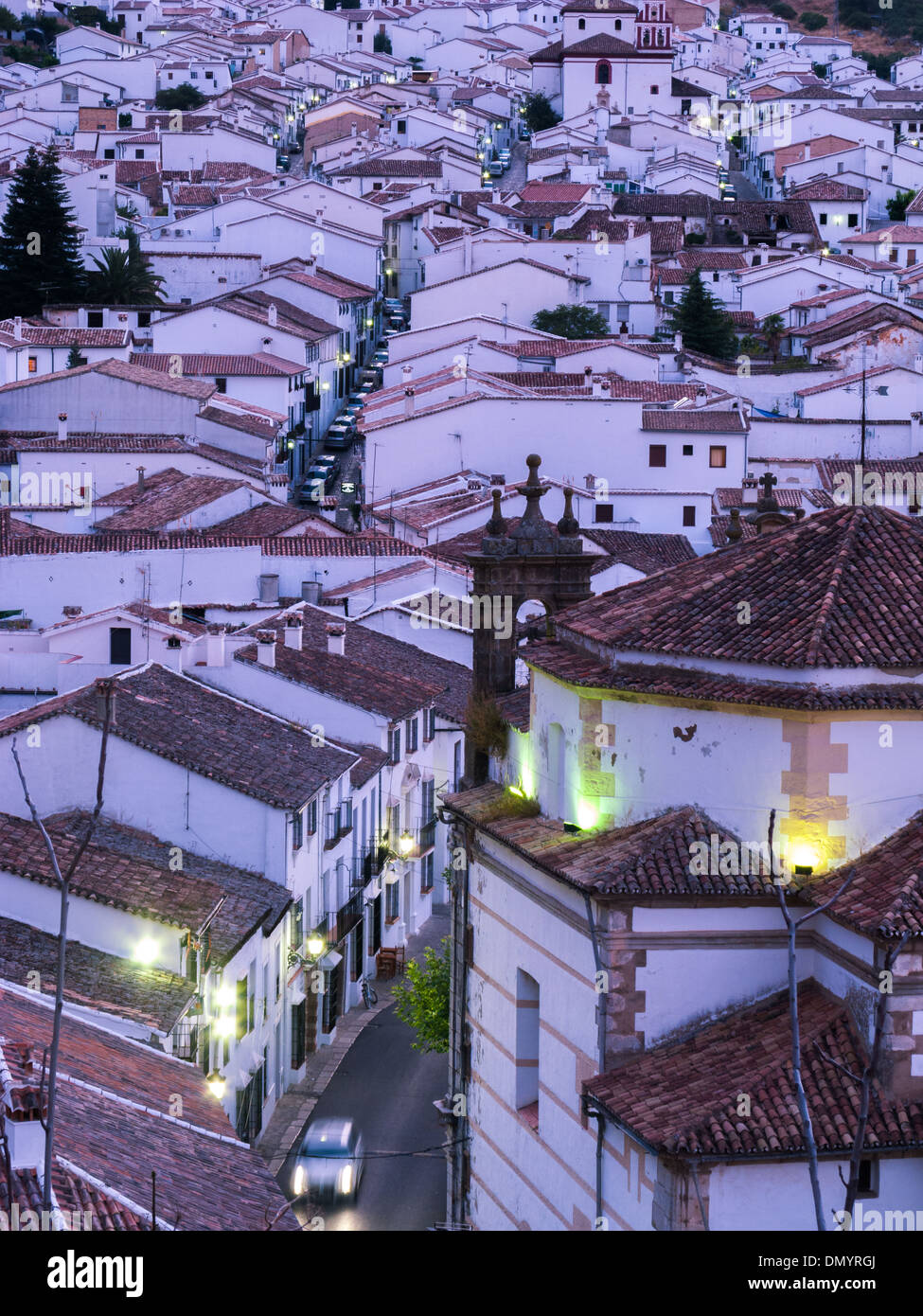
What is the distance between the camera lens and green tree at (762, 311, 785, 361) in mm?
102062

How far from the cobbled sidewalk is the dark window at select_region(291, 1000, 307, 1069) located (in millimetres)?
261

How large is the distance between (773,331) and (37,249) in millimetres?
27930

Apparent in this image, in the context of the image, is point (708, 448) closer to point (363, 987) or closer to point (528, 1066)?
point (363, 987)

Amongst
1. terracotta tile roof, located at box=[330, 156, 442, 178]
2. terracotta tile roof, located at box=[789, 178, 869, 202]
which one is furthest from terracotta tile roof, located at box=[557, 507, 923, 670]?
terracotta tile roof, located at box=[789, 178, 869, 202]

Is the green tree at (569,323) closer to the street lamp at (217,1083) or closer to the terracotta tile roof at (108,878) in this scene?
the terracotta tile roof at (108,878)

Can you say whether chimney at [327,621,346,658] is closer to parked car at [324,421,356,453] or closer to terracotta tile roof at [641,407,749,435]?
terracotta tile roof at [641,407,749,435]

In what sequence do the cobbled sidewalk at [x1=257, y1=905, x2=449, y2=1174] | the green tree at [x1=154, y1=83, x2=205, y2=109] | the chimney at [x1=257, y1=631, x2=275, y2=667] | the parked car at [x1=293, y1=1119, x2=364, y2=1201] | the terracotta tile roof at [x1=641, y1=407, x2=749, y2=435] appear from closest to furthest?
the parked car at [x1=293, y1=1119, x2=364, y2=1201] → the cobbled sidewalk at [x1=257, y1=905, x2=449, y2=1174] → the chimney at [x1=257, y1=631, x2=275, y2=667] → the terracotta tile roof at [x1=641, y1=407, x2=749, y2=435] → the green tree at [x1=154, y1=83, x2=205, y2=109]

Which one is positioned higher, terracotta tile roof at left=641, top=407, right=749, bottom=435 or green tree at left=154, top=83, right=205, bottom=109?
terracotta tile roof at left=641, top=407, right=749, bottom=435

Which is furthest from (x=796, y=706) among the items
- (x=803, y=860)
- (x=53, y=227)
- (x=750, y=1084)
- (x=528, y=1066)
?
(x=53, y=227)

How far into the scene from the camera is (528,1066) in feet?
91.8

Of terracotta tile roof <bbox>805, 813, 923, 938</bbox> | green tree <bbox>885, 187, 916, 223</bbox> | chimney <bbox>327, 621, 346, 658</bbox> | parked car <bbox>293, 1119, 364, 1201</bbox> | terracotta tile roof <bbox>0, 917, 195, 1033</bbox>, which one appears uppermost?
terracotta tile roof <bbox>805, 813, 923, 938</bbox>

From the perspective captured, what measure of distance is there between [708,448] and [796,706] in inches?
1981

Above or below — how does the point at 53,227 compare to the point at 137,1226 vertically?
below

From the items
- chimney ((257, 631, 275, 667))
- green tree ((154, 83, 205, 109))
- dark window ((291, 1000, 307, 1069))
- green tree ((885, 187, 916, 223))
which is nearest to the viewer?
dark window ((291, 1000, 307, 1069))
